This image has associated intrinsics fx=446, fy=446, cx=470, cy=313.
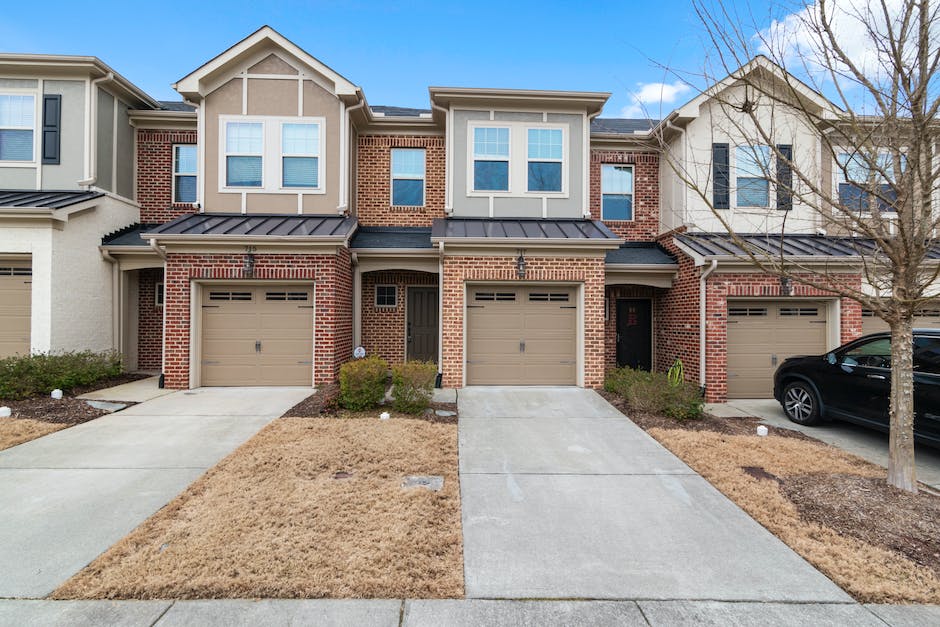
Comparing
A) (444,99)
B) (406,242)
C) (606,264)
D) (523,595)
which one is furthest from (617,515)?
Result: (444,99)

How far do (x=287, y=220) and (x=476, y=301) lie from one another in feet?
15.1

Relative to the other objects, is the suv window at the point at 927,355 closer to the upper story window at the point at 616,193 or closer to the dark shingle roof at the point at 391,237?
the upper story window at the point at 616,193

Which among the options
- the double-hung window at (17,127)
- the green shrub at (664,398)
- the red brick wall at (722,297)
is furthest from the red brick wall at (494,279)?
the double-hung window at (17,127)

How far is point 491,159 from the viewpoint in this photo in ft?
34.2

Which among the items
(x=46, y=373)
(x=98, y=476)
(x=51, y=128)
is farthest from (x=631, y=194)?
(x=51, y=128)

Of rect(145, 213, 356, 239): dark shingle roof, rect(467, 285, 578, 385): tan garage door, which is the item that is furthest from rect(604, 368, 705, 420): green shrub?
rect(145, 213, 356, 239): dark shingle roof

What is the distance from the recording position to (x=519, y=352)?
945 cm

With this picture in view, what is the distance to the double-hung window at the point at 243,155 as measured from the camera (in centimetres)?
1017

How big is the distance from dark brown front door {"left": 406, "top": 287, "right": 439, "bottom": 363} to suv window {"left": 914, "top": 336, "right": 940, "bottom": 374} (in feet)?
28.8

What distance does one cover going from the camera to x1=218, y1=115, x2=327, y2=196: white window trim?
33.2ft

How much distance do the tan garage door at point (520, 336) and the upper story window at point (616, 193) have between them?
11.3 ft

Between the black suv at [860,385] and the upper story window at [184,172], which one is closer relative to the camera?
the black suv at [860,385]

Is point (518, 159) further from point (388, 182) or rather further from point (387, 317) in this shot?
point (387, 317)

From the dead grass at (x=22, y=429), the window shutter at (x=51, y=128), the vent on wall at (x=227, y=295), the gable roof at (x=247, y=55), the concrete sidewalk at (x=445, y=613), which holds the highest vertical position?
the gable roof at (x=247, y=55)
